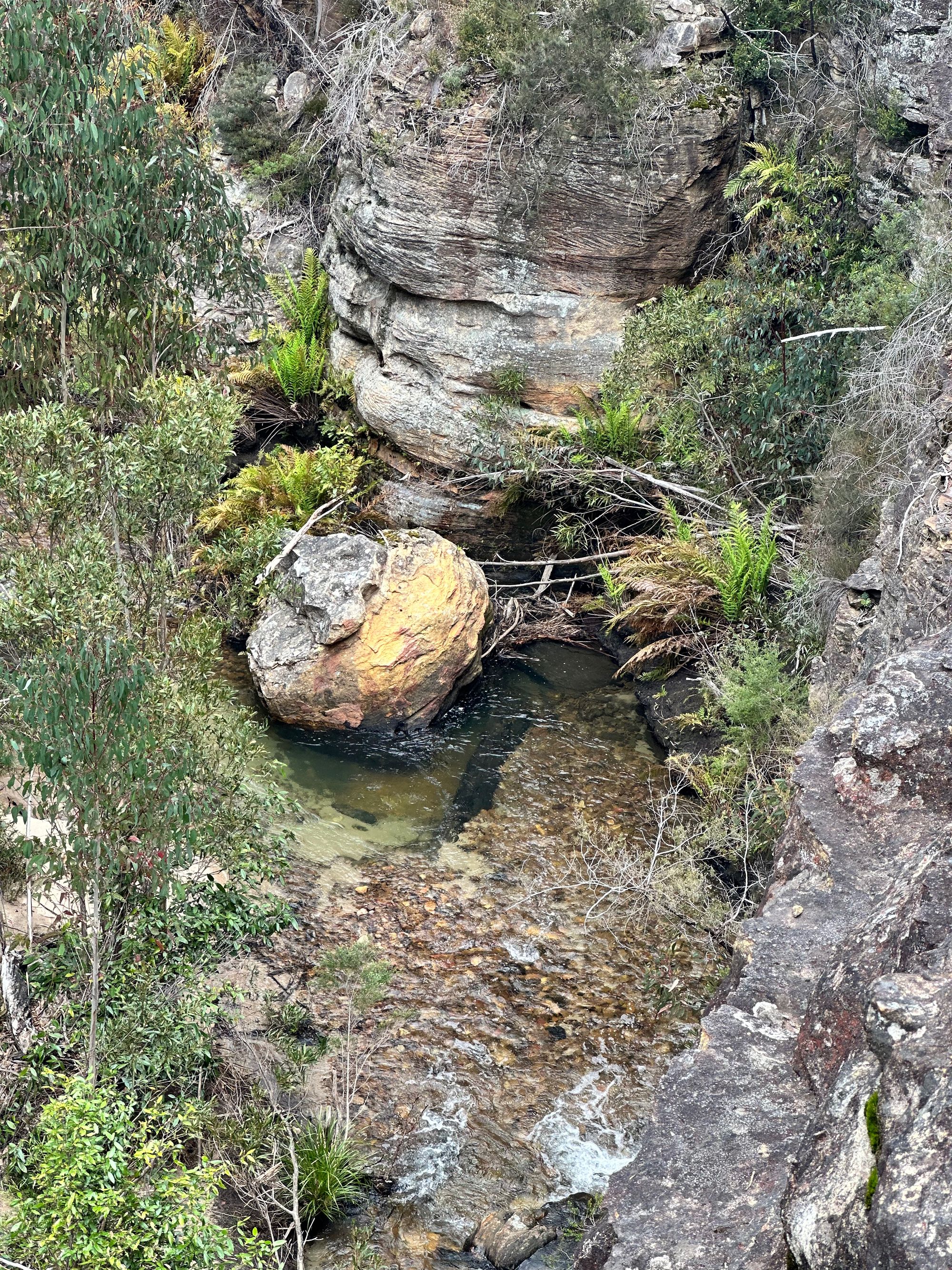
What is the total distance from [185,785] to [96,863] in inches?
19.8

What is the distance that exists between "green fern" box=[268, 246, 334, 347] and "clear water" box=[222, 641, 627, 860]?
5178 millimetres

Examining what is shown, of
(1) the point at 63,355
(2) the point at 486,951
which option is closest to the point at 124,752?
(1) the point at 63,355

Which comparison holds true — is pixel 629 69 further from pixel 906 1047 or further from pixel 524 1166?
pixel 906 1047

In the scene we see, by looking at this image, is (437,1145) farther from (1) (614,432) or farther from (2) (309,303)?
(2) (309,303)

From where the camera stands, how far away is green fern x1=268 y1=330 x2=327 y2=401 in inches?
526

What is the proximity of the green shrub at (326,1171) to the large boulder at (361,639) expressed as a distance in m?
4.92

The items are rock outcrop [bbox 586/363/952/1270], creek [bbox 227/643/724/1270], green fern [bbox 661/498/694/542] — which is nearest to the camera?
rock outcrop [bbox 586/363/952/1270]

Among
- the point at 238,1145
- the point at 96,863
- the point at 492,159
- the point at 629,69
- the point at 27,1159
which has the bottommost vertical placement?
the point at 238,1145

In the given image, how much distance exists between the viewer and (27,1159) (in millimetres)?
4797

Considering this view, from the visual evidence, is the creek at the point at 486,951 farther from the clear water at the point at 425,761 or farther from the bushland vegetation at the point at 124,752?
the bushland vegetation at the point at 124,752

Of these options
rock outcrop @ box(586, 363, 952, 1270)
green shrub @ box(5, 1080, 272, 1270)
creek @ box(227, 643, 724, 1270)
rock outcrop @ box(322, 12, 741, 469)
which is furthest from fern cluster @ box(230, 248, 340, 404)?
green shrub @ box(5, 1080, 272, 1270)

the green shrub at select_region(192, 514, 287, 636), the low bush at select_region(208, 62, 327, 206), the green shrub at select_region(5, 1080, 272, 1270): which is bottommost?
the green shrub at select_region(5, 1080, 272, 1270)

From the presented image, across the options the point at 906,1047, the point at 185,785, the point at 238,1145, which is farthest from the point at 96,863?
the point at 906,1047

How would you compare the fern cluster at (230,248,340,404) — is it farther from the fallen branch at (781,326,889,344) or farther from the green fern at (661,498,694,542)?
the fallen branch at (781,326,889,344)
